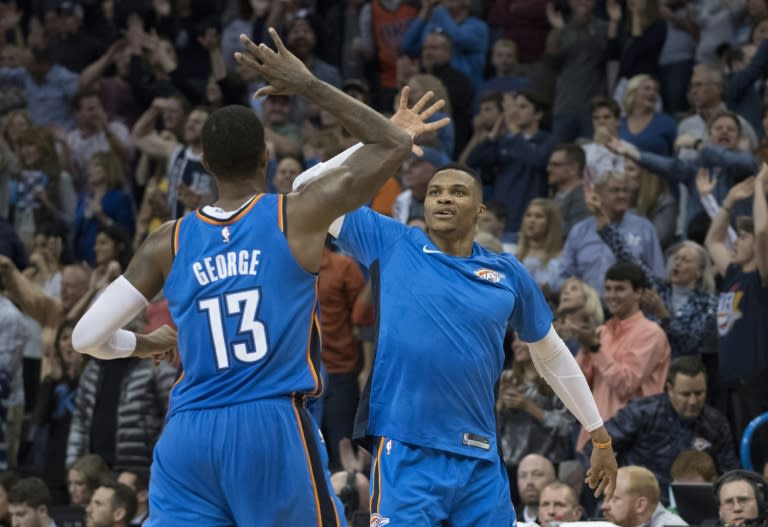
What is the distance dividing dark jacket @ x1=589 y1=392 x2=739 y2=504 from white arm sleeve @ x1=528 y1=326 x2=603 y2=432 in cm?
298

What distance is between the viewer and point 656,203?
44.9ft

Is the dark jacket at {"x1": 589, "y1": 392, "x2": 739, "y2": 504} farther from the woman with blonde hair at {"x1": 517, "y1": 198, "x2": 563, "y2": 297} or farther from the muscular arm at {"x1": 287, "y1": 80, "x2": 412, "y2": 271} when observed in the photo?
the muscular arm at {"x1": 287, "y1": 80, "x2": 412, "y2": 271}

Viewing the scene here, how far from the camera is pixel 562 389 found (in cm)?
779

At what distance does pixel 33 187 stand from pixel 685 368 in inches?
319

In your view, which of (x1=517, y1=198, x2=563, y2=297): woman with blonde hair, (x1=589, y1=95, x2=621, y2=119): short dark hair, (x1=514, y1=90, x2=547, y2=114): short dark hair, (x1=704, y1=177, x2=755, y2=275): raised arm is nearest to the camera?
(x1=704, y1=177, x2=755, y2=275): raised arm

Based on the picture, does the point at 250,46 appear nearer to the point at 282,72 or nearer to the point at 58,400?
the point at 282,72

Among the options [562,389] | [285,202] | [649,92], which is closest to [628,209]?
[649,92]

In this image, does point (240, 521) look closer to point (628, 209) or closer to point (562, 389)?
point (562, 389)

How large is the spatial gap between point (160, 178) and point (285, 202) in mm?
10660

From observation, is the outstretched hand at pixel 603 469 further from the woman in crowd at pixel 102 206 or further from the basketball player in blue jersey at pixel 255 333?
the woman in crowd at pixel 102 206

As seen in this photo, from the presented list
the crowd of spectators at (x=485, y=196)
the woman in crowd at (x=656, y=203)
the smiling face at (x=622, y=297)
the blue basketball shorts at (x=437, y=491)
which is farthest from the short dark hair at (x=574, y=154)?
the blue basketball shorts at (x=437, y=491)

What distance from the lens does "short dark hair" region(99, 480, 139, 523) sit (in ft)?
36.2

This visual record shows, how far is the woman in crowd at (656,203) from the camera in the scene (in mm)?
13500

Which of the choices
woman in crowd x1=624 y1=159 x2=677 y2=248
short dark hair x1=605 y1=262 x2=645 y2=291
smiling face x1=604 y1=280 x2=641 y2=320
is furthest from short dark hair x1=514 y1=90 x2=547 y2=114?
smiling face x1=604 y1=280 x2=641 y2=320
